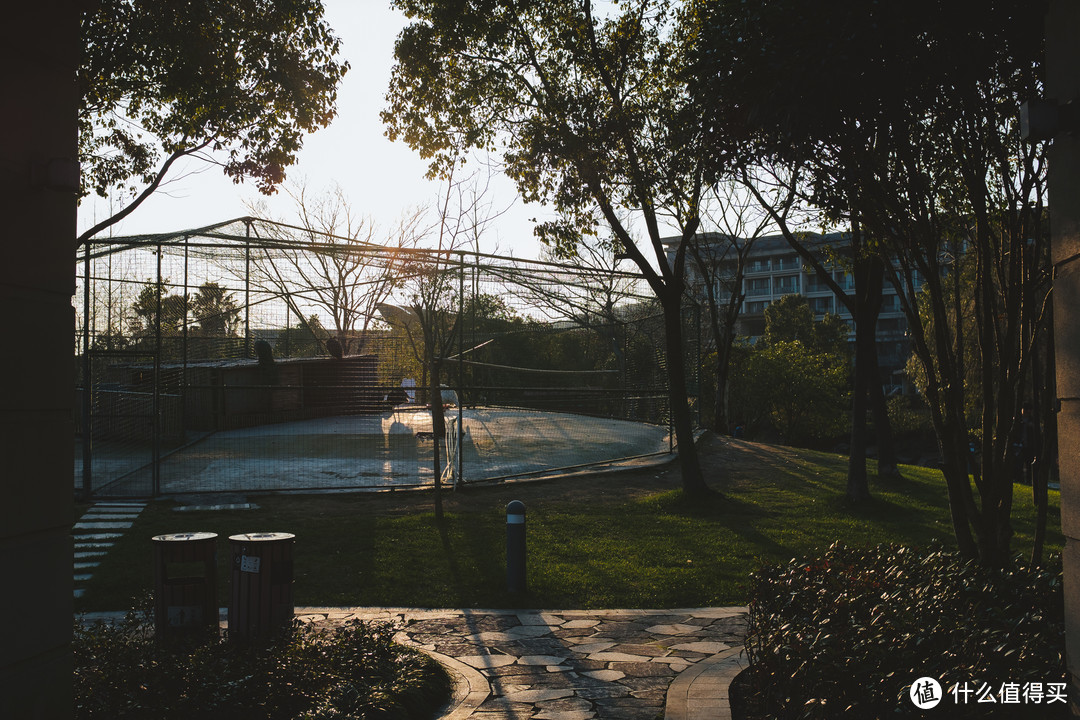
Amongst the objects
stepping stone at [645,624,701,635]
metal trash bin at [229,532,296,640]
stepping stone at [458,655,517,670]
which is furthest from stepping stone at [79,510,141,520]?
stepping stone at [645,624,701,635]

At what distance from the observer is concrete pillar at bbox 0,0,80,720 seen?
3229 mm

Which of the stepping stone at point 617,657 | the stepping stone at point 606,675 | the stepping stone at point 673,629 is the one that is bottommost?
the stepping stone at point 673,629

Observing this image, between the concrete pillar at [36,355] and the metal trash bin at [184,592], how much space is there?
1.91 meters

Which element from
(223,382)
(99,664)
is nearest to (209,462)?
(223,382)

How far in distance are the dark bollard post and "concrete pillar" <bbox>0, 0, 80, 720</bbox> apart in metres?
4.54

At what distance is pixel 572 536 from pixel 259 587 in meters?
5.53

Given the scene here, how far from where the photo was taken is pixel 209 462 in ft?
43.7

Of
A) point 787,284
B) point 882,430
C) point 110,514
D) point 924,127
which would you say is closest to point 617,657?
point 924,127

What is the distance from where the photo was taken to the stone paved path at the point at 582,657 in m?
4.80

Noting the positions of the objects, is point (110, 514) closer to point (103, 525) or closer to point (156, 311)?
point (103, 525)

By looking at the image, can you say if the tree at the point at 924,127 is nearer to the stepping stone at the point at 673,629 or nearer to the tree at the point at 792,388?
the stepping stone at the point at 673,629

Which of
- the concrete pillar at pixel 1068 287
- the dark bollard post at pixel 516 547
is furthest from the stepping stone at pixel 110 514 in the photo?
the concrete pillar at pixel 1068 287

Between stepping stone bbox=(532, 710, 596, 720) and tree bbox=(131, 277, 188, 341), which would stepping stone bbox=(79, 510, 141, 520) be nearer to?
tree bbox=(131, 277, 188, 341)

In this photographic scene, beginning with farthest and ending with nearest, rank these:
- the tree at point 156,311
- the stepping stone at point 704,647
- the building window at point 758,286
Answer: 1. the building window at point 758,286
2. the tree at point 156,311
3. the stepping stone at point 704,647
